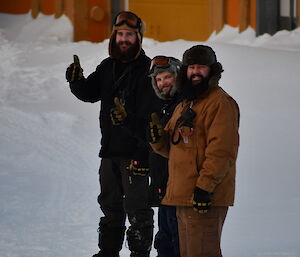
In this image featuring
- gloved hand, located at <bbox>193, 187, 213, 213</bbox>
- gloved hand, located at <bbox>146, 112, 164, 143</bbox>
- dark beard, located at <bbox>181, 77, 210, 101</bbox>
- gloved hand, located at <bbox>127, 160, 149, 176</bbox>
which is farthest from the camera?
gloved hand, located at <bbox>127, 160, 149, 176</bbox>

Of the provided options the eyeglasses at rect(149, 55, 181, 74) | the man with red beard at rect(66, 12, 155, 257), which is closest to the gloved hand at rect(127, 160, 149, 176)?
the man with red beard at rect(66, 12, 155, 257)

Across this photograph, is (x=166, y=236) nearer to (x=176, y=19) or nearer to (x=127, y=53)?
(x=127, y=53)

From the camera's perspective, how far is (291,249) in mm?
5234

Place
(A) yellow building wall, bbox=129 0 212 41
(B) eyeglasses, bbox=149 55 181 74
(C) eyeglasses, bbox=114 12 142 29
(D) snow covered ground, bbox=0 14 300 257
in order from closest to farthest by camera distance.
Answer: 1. (B) eyeglasses, bbox=149 55 181 74
2. (C) eyeglasses, bbox=114 12 142 29
3. (D) snow covered ground, bbox=0 14 300 257
4. (A) yellow building wall, bbox=129 0 212 41

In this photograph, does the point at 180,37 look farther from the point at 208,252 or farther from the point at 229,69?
the point at 208,252

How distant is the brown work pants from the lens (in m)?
3.64

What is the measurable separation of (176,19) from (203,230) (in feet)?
47.8

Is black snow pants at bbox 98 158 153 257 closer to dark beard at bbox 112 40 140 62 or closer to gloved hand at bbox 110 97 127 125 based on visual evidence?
gloved hand at bbox 110 97 127 125

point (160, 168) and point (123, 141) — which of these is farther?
point (123, 141)

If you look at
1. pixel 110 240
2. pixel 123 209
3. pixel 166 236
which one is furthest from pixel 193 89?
pixel 110 240

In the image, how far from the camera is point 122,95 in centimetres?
463

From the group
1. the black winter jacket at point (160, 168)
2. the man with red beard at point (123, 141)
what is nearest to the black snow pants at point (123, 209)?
the man with red beard at point (123, 141)

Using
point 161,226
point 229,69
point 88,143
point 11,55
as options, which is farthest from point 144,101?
point 11,55

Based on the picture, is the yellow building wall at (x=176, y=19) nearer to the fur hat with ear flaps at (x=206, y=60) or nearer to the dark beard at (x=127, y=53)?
the dark beard at (x=127, y=53)
